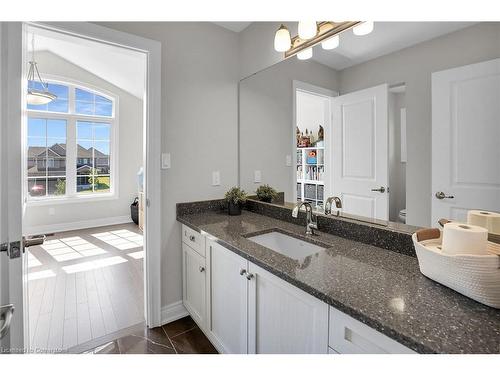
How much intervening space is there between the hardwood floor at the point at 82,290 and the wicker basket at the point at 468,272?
6.42 feet

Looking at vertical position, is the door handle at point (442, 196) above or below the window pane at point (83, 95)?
below

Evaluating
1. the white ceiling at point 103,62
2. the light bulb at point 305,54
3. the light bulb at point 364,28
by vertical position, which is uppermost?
the white ceiling at point 103,62

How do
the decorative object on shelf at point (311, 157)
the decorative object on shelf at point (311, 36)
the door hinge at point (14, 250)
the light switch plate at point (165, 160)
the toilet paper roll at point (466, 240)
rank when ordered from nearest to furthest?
the toilet paper roll at point (466, 240) < the door hinge at point (14, 250) < the decorative object on shelf at point (311, 36) < the decorative object on shelf at point (311, 157) < the light switch plate at point (165, 160)

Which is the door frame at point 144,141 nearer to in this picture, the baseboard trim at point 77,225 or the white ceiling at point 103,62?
the white ceiling at point 103,62

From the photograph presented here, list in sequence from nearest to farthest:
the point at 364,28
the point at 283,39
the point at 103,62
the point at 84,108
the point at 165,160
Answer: the point at 364,28 → the point at 283,39 → the point at 165,160 → the point at 103,62 → the point at 84,108

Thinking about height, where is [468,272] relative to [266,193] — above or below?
below

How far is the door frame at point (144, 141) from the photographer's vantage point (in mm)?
989

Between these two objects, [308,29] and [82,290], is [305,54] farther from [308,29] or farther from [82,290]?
[82,290]

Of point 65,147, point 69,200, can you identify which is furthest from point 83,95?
point 69,200

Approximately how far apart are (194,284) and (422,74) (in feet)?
5.71

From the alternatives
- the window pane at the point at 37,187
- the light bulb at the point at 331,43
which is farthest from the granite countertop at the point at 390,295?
the window pane at the point at 37,187

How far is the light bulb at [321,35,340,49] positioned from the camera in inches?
55.8

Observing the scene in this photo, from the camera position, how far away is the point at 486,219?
2.85ft
